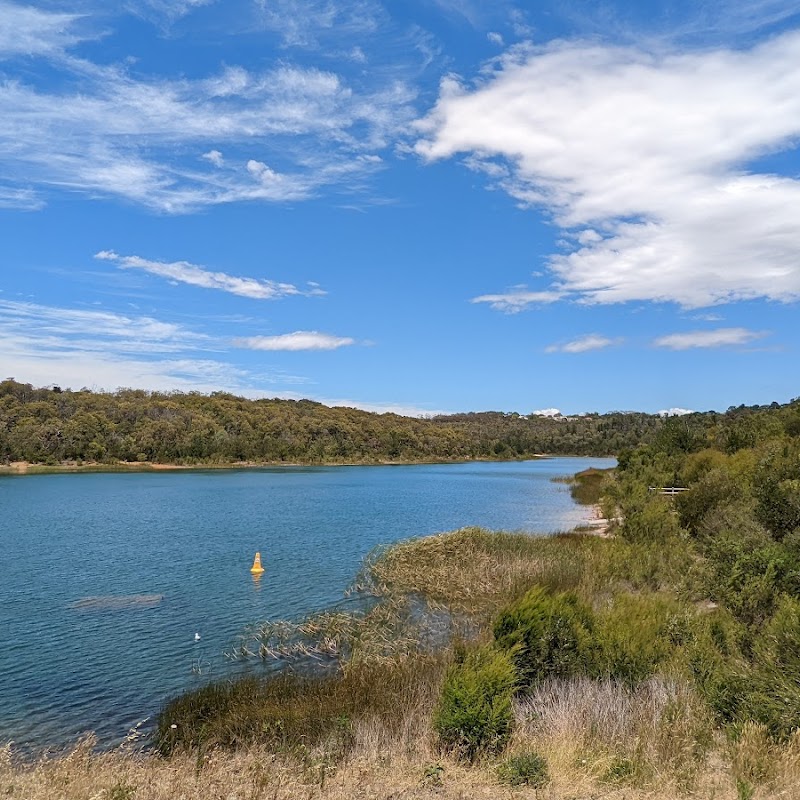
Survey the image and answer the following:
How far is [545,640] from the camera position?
11094 millimetres

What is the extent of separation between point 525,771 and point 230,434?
13782cm

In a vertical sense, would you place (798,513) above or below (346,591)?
above

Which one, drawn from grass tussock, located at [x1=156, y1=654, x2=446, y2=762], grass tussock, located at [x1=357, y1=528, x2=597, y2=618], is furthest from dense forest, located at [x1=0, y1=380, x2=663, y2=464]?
grass tussock, located at [x1=156, y1=654, x2=446, y2=762]

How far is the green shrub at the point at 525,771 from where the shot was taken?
7367 mm

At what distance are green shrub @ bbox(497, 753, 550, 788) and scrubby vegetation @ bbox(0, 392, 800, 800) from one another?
23 mm

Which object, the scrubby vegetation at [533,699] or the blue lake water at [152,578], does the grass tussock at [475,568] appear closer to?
the scrubby vegetation at [533,699]

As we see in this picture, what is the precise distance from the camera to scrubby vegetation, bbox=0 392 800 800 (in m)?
7.50

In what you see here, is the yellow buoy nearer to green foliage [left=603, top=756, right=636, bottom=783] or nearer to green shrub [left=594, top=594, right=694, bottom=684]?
green shrub [left=594, top=594, right=694, bottom=684]

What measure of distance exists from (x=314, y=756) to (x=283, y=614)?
37.0ft

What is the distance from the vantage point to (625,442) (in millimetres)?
168500

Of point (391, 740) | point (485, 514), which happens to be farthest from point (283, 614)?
point (485, 514)

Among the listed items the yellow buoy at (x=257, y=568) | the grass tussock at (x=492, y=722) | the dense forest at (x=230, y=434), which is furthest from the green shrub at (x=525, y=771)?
the dense forest at (x=230, y=434)

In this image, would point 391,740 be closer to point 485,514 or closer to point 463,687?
point 463,687

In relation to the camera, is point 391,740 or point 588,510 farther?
point 588,510
